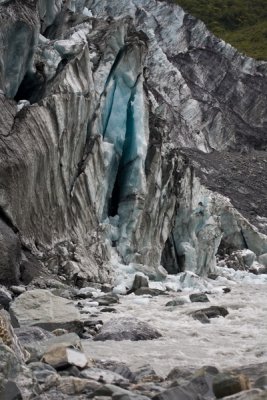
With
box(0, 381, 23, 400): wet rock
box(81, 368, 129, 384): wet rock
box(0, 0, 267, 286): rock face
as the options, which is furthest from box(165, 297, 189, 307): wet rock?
box(0, 381, 23, 400): wet rock

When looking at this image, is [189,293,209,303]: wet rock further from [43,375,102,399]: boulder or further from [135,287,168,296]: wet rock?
[43,375,102,399]: boulder

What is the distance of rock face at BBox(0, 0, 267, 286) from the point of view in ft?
55.0

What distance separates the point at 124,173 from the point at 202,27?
56.1m

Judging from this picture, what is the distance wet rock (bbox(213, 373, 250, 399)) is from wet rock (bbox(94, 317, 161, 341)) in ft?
13.4

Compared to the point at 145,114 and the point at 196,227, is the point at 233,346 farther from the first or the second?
the point at 196,227

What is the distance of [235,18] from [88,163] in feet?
387

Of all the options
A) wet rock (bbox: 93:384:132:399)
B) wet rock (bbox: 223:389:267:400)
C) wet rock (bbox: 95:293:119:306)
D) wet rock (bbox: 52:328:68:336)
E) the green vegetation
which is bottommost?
wet rock (bbox: 95:293:119:306)

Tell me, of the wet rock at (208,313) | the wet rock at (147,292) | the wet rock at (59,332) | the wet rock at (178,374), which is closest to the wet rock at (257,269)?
the wet rock at (147,292)

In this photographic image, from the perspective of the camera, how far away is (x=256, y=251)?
34844 mm

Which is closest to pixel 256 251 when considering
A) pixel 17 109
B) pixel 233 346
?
pixel 17 109

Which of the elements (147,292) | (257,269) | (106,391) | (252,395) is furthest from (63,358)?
(257,269)

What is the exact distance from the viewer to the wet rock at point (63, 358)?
692 centimetres

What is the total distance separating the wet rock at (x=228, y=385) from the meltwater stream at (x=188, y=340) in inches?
65.0

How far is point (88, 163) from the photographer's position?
19.8 meters
